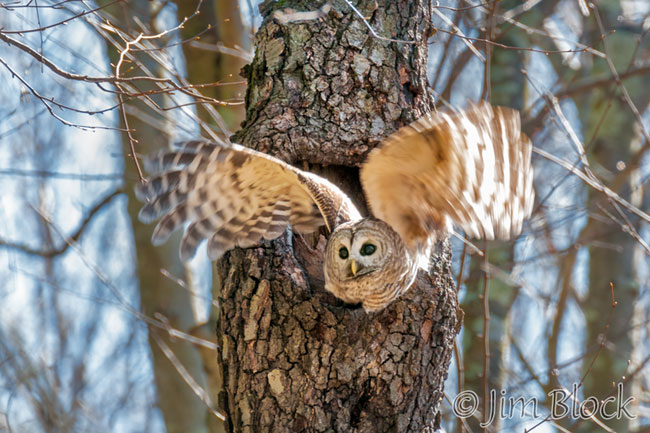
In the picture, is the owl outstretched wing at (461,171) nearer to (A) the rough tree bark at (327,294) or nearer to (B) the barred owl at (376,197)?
(B) the barred owl at (376,197)

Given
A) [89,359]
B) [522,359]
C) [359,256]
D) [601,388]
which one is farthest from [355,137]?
[89,359]

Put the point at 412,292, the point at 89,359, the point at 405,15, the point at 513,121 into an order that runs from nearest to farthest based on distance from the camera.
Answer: the point at 513,121, the point at 412,292, the point at 405,15, the point at 89,359

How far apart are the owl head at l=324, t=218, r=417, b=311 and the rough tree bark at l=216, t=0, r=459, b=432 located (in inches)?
2.8

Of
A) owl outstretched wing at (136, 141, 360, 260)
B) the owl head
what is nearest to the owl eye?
the owl head

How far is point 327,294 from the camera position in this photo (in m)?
3.12

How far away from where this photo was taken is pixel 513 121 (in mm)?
2414

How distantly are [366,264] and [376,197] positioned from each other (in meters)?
0.32

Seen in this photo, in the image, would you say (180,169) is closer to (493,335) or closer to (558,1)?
(493,335)

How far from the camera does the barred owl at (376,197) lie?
→ 2449 millimetres

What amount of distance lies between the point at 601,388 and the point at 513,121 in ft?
13.1

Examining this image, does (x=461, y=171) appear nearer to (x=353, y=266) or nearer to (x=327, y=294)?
(x=353, y=266)

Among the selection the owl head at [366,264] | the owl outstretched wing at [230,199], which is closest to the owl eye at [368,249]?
the owl head at [366,264]

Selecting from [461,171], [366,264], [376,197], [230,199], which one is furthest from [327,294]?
[461,171]

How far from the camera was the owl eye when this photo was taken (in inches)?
121
